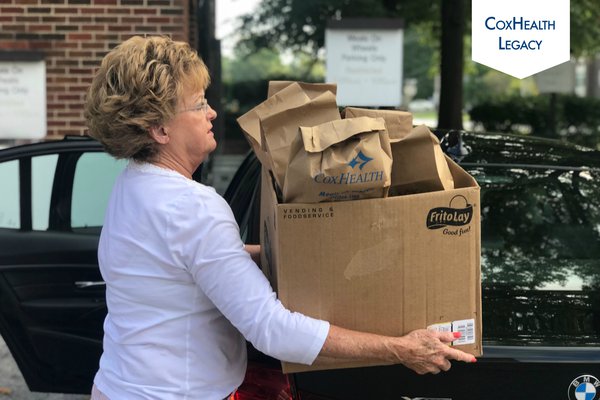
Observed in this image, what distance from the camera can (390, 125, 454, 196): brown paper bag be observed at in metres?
1.67

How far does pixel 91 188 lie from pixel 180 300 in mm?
2178

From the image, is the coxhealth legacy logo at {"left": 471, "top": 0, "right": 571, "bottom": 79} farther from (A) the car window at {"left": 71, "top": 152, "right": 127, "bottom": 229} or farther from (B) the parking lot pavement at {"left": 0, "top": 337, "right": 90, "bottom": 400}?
(B) the parking lot pavement at {"left": 0, "top": 337, "right": 90, "bottom": 400}

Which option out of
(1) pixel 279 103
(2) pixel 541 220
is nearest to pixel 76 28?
(2) pixel 541 220

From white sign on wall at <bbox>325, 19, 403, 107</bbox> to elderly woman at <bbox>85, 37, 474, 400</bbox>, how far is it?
6.89 m

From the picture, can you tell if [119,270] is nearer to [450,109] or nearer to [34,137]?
[34,137]

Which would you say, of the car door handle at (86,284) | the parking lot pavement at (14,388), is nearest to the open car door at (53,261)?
the car door handle at (86,284)

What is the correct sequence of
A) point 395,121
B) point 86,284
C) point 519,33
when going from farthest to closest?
point 86,284 → point 519,33 → point 395,121

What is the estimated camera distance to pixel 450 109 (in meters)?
10.9

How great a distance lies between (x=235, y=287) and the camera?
155 cm

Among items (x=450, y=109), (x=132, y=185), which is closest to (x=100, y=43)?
(x=132, y=185)

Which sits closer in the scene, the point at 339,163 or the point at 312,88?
the point at 339,163

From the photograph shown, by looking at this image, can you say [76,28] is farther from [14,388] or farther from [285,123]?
[285,123]

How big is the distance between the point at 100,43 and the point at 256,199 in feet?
13.9

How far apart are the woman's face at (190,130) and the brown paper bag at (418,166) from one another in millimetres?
439
